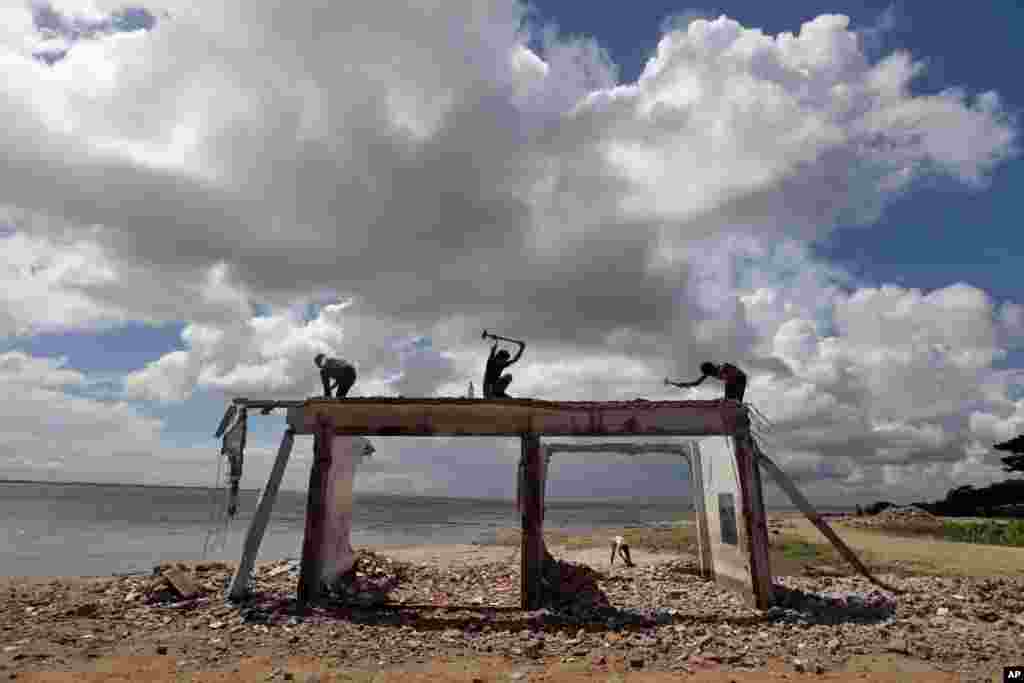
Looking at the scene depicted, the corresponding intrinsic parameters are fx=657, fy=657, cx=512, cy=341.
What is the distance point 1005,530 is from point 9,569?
48245 mm

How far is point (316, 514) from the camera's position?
12945 mm

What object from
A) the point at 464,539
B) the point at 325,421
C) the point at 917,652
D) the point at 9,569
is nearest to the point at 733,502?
the point at 917,652

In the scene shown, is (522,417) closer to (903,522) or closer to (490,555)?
(490,555)

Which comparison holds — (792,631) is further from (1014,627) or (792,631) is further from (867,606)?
(1014,627)

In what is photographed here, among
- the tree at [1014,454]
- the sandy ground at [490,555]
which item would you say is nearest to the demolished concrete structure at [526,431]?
the sandy ground at [490,555]

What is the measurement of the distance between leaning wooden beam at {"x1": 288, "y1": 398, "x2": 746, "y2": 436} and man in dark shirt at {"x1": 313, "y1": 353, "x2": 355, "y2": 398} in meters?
0.47

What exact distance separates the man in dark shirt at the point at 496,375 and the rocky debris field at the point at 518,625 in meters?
4.15

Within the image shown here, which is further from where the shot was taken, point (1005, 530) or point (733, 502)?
point (1005, 530)

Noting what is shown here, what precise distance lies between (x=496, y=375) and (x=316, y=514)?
4.49 meters

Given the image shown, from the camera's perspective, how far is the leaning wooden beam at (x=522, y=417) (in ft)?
42.6

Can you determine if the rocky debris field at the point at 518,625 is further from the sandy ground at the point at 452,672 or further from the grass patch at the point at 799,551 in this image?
the grass patch at the point at 799,551

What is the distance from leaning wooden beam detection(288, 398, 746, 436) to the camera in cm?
1299

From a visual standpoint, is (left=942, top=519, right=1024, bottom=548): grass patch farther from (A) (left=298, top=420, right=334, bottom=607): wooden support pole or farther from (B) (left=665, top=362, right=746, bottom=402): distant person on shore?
(A) (left=298, top=420, right=334, bottom=607): wooden support pole

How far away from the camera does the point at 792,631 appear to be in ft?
35.7
